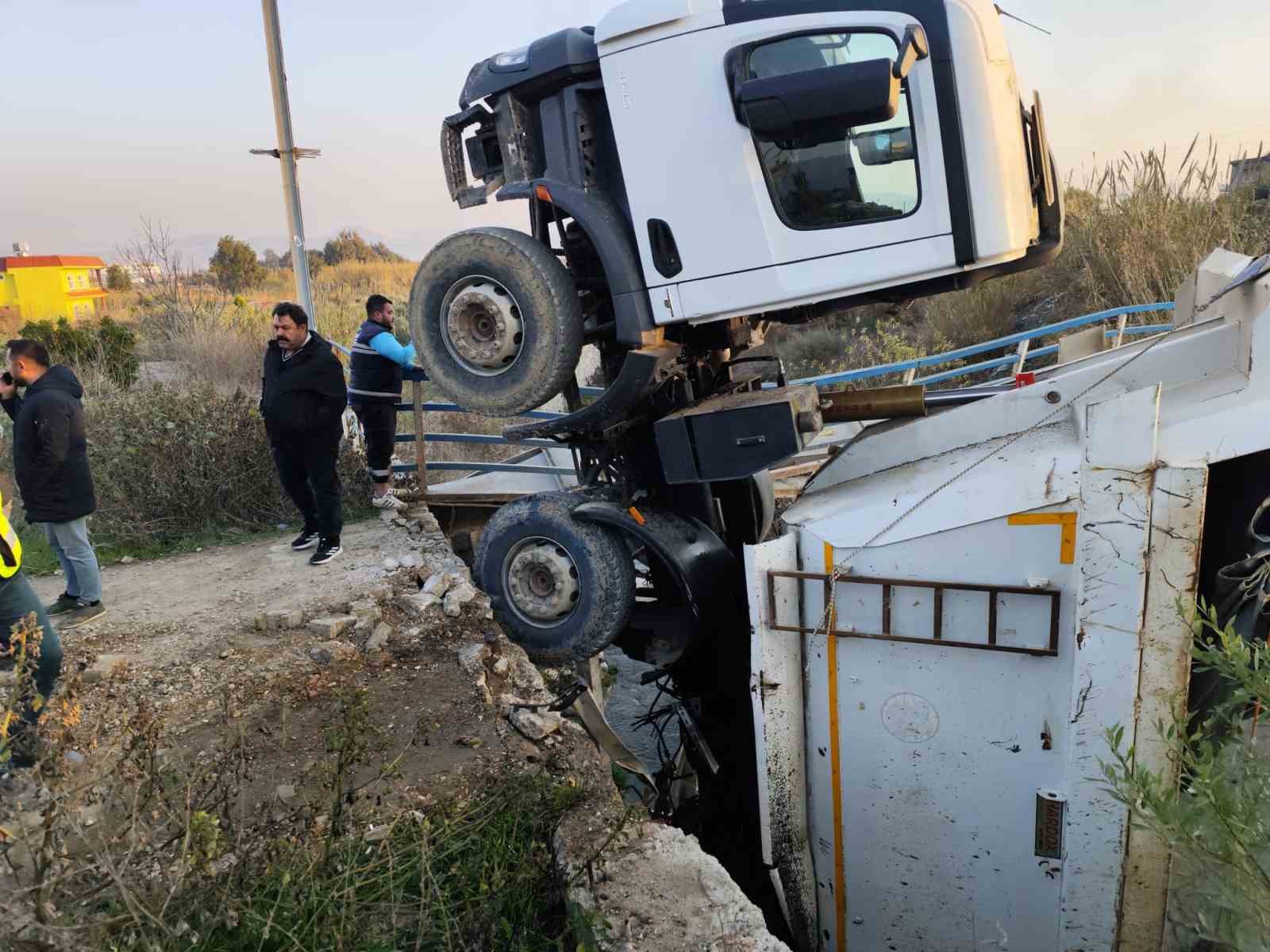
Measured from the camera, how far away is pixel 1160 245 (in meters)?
8.16

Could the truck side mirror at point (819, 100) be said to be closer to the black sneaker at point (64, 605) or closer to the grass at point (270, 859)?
the grass at point (270, 859)

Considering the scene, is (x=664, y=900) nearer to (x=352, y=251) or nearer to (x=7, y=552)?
(x=7, y=552)

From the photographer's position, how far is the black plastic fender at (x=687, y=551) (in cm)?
366

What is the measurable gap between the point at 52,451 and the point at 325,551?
1.63m

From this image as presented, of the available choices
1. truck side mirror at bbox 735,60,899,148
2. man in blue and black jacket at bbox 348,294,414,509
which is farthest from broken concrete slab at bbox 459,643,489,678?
man in blue and black jacket at bbox 348,294,414,509

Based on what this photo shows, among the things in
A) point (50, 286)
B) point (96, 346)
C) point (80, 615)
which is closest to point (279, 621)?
point (80, 615)

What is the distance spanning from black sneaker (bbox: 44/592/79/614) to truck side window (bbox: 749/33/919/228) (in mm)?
4389

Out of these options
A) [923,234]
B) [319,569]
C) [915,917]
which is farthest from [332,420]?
[915,917]

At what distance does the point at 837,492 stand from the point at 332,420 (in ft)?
10.6

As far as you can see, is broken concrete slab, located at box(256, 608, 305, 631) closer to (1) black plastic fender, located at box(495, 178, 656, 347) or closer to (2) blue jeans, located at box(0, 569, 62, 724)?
(2) blue jeans, located at box(0, 569, 62, 724)

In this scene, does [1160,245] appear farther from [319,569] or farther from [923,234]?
[319,569]

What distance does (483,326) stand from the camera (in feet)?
12.2

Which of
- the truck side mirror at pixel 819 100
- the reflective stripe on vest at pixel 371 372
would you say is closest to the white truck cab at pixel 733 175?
the truck side mirror at pixel 819 100

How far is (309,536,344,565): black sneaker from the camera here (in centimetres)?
558
